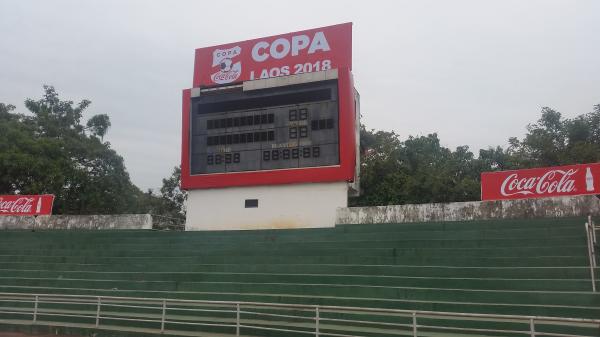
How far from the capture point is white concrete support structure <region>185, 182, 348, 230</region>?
16.8m

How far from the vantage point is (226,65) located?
766 inches

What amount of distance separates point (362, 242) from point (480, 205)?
3849 millimetres

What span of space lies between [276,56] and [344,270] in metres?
10.3

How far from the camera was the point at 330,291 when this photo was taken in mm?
10828

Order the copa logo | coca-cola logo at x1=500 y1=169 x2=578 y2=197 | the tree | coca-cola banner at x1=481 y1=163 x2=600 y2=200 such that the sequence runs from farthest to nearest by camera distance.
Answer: the tree
the copa logo
coca-cola logo at x1=500 y1=169 x2=578 y2=197
coca-cola banner at x1=481 y1=163 x2=600 y2=200

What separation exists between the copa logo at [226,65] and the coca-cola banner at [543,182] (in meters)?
10.6

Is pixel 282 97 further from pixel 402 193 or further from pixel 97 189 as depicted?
pixel 97 189

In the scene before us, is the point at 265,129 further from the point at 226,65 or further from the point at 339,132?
the point at 226,65

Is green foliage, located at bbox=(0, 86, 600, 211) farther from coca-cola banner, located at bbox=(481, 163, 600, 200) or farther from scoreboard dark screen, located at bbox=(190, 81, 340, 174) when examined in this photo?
coca-cola banner, located at bbox=(481, 163, 600, 200)

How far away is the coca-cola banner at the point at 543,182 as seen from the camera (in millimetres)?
12523

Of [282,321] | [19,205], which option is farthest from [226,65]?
[282,321]


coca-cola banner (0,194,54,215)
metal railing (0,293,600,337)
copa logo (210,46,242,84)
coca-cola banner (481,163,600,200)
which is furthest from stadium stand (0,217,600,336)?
copa logo (210,46,242,84)

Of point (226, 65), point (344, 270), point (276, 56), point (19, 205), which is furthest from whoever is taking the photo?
point (19, 205)

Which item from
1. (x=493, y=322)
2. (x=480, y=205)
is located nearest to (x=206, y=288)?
(x=493, y=322)
